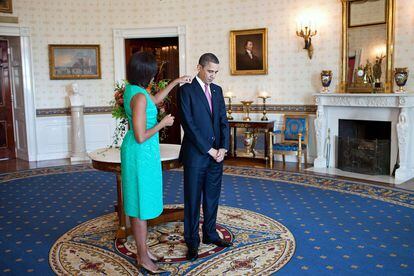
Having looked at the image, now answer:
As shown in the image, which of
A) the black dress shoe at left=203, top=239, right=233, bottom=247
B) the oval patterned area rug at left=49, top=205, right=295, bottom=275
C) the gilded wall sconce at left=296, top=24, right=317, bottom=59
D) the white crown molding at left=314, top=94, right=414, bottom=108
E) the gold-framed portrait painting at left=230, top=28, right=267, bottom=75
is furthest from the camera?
the gold-framed portrait painting at left=230, top=28, right=267, bottom=75

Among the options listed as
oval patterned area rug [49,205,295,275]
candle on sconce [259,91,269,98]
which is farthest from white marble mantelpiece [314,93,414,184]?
oval patterned area rug [49,205,295,275]

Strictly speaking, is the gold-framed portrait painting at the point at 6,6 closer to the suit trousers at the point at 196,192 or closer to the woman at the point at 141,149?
the woman at the point at 141,149

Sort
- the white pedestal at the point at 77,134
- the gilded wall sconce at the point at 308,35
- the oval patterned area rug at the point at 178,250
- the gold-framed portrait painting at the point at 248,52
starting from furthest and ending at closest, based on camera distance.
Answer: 1. the white pedestal at the point at 77,134
2. the gold-framed portrait painting at the point at 248,52
3. the gilded wall sconce at the point at 308,35
4. the oval patterned area rug at the point at 178,250

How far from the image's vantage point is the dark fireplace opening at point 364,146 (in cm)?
682

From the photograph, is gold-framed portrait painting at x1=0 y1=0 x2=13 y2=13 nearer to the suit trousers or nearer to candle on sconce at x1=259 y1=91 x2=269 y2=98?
candle on sconce at x1=259 y1=91 x2=269 y2=98

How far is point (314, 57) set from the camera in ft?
25.6

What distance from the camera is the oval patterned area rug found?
3.48 m

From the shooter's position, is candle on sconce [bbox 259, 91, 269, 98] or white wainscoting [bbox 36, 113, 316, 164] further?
white wainscoting [bbox 36, 113, 316, 164]

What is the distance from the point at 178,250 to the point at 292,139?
184 inches

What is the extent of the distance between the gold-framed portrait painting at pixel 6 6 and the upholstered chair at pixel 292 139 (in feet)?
18.3

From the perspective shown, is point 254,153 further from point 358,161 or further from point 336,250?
point 336,250

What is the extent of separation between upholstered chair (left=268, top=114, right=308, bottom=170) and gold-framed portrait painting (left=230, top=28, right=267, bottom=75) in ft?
3.69

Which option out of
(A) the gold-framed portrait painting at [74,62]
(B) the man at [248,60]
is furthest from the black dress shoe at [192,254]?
(A) the gold-framed portrait painting at [74,62]

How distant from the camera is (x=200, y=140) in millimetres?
3498
